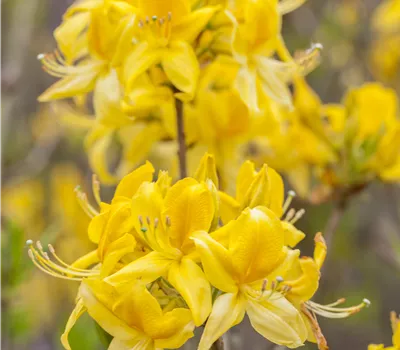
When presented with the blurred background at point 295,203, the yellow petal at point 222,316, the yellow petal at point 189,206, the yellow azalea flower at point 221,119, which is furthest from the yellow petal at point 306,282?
the blurred background at point 295,203

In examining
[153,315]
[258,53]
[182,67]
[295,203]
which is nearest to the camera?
[153,315]

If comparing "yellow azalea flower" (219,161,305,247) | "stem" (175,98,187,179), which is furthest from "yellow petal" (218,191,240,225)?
"stem" (175,98,187,179)

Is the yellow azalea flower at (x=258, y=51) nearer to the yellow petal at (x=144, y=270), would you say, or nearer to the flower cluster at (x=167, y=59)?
the flower cluster at (x=167, y=59)

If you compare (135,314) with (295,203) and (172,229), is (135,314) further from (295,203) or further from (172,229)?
(295,203)

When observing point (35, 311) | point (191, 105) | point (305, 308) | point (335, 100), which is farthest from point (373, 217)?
point (305, 308)

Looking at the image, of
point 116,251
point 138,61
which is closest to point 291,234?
point 116,251

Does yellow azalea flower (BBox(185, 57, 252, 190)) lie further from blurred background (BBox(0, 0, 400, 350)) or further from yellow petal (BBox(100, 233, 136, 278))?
blurred background (BBox(0, 0, 400, 350))
